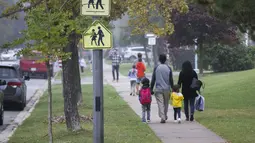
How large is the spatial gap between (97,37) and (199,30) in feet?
71.0

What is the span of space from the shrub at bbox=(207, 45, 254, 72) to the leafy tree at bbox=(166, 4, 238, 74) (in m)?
2.94

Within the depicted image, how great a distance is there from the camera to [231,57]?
114 ft

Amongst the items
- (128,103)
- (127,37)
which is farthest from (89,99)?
(127,37)

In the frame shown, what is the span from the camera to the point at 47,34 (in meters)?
9.60

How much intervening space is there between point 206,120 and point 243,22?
489 centimetres

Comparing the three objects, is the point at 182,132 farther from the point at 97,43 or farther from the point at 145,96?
the point at 97,43

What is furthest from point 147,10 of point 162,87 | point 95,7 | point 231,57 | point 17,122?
point 231,57

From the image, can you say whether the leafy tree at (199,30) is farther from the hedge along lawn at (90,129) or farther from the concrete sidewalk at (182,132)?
the concrete sidewalk at (182,132)

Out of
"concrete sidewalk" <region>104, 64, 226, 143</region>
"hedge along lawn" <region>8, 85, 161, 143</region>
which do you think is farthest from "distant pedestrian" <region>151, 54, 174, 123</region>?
"hedge along lawn" <region>8, 85, 161, 143</region>

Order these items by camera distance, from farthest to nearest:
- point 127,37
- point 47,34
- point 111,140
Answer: point 127,37
point 111,140
point 47,34

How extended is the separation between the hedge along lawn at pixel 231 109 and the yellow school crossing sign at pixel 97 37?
3.77 meters

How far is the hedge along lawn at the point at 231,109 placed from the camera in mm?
13586

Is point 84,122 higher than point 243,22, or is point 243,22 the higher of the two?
point 243,22

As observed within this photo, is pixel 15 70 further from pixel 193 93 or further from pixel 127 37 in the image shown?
pixel 127 37
